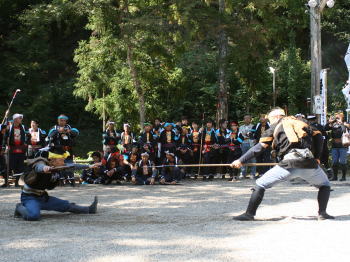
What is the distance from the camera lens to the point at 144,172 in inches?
615

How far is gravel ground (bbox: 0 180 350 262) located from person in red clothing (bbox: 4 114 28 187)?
2.64m

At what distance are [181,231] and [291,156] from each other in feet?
6.90

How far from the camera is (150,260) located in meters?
6.34

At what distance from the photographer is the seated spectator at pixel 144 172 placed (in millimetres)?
15568

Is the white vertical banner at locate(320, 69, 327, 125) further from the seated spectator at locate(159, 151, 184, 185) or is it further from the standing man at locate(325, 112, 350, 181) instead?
the seated spectator at locate(159, 151, 184, 185)

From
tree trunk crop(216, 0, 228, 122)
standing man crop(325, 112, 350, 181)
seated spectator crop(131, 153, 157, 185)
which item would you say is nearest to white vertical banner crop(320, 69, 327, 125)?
standing man crop(325, 112, 350, 181)

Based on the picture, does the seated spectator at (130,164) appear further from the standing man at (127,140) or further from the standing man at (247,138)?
the standing man at (247,138)

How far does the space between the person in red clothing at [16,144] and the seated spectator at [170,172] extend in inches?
150

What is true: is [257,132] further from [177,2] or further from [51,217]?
[51,217]

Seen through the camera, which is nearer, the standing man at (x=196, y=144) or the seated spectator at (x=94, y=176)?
the seated spectator at (x=94, y=176)

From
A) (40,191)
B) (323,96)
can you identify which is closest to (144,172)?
(40,191)

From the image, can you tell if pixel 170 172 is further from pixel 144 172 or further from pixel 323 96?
pixel 323 96

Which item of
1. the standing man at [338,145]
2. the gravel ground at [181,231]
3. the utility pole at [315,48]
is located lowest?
the gravel ground at [181,231]

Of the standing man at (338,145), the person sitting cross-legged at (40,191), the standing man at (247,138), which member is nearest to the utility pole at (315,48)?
the standing man at (338,145)
